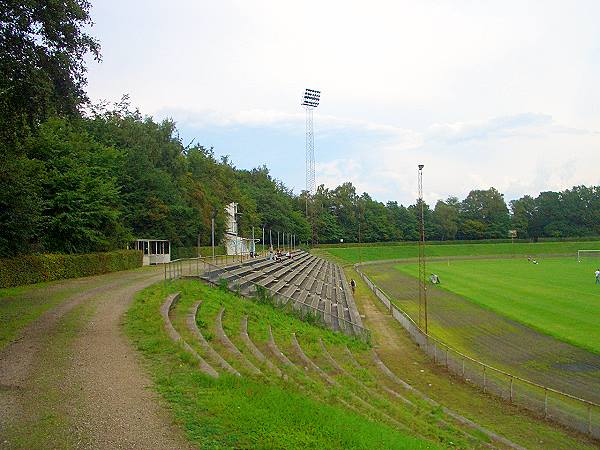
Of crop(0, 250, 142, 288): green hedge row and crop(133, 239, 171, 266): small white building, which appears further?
crop(133, 239, 171, 266): small white building

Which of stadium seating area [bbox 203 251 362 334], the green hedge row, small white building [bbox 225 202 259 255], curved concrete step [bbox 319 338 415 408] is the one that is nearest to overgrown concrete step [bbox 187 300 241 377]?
curved concrete step [bbox 319 338 415 408]

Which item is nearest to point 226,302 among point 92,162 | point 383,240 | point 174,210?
point 92,162

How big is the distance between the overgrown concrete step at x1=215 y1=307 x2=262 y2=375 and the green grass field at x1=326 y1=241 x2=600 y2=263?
292ft

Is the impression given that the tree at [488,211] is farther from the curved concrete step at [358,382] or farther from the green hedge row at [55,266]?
the curved concrete step at [358,382]

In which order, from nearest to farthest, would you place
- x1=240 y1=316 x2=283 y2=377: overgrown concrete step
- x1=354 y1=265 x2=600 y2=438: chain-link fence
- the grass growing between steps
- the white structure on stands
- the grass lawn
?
the grass growing between steps, x1=240 y1=316 x2=283 y2=377: overgrown concrete step, x1=354 y1=265 x2=600 y2=438: chain-link fence, the grass lawn, the white structure on stands

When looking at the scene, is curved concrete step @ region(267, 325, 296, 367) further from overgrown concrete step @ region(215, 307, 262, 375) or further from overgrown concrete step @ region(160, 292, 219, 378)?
overgrown concrete step @ region(160, 292, 219, 378)

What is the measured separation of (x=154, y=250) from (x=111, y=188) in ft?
46.2

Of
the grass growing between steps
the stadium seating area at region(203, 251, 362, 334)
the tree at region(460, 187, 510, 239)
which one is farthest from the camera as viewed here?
the tree at region(460, 187, 510, 239)

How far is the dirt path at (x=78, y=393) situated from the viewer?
680 centimetres

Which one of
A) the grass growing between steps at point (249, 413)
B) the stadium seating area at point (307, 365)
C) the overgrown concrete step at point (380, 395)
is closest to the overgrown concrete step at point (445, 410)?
the stadium seating area at point (307, 365)

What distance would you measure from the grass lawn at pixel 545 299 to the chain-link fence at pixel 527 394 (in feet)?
26.3

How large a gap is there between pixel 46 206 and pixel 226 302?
1628cm

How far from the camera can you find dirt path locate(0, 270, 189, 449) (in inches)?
268

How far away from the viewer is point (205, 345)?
41.9ft
